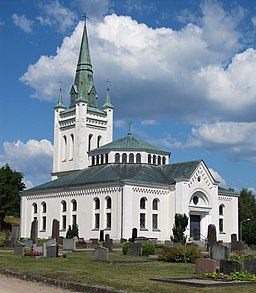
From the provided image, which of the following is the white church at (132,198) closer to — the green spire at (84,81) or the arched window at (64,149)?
the arched window at (64,149)

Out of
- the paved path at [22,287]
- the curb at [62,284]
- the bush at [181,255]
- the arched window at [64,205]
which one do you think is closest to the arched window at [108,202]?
the arched window at [64,205]

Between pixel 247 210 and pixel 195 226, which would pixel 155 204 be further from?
pixel 247 210

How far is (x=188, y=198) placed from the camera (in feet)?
196

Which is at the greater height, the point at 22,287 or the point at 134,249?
the point at 134,249

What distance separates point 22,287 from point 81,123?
61.8 m

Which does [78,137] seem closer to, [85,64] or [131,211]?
[85,64]

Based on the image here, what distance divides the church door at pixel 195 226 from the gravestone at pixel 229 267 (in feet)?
138

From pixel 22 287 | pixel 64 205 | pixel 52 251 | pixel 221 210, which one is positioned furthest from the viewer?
pixel 221 210

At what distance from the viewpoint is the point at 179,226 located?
57156 millimetres

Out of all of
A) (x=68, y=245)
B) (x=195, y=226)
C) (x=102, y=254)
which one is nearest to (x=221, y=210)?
(x=195, y=226)

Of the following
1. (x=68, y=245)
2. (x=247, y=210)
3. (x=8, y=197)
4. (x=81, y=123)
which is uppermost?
(x=81, y=123)

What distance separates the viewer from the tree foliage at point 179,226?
54812 mm

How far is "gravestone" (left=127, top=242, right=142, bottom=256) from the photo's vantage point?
111 feet

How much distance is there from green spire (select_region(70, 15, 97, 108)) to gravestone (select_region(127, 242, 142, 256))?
47.4 m
